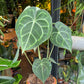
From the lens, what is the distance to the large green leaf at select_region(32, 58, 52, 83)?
63 cm

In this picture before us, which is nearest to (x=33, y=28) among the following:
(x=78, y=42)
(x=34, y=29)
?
(x=34, y=29)

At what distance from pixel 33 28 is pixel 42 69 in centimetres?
26

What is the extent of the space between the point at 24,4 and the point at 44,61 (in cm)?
183

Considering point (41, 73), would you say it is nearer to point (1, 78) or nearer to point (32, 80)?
point (32, 80)

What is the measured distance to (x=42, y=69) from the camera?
655 millimetres

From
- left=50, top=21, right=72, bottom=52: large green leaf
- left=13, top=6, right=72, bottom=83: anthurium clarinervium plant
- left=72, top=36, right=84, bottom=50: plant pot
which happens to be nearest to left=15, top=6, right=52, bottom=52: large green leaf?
left=13, top=6, right=72, bottom=83: anthurium clarinervium plant

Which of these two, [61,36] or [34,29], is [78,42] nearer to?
[61,36]

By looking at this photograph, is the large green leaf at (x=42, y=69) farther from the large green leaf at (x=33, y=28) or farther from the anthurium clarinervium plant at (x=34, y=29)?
the large green leaf at (x=33, y=28)

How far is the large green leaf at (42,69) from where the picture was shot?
63 cm

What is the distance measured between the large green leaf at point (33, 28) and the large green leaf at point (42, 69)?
8.6 inches

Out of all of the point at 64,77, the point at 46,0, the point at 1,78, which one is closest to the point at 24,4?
the point at 46,0

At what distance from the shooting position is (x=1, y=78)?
0.73m

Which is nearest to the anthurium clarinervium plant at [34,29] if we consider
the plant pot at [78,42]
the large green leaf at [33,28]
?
the large green leaf at [33,28]

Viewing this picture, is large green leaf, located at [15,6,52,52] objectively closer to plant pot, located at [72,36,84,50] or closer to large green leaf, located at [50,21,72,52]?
large green leaf, located at [50,21,72,52]
